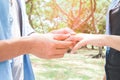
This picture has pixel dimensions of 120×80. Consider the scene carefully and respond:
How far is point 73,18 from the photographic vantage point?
240 centimetres

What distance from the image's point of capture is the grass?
122 inches

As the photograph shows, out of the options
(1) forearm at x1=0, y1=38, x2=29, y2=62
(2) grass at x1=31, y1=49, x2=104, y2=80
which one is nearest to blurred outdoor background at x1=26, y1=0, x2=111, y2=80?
(2) grass at x1=31, y1=49, x2=104, y2=80

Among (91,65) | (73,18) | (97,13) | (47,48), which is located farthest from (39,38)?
(91,65)

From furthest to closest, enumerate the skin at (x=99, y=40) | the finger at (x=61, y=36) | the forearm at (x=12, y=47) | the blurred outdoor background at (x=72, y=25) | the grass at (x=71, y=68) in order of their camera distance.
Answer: the grass at (x=71, y=68) → the blurred outdoor background at (x=72, y=25) → the skin at (x=99, y=40) → the finger at (x=61, y=36) → the forearm at (x=12, y=47)

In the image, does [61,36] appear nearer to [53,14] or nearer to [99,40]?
[99,40]

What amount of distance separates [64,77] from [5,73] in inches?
92.6

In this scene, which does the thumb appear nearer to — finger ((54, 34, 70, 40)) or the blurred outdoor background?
finger ((54, 34, 70, 40))

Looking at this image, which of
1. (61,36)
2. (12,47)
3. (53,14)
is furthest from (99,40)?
(53,14)

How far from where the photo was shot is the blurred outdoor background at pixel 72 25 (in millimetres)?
2471

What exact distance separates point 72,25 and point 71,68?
961 millimetres

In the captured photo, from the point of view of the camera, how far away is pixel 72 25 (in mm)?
2379

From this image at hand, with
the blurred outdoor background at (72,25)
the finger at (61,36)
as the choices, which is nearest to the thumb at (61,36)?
the finger at (61,36)

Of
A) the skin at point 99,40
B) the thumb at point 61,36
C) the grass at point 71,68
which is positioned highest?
the thumb at point 61,36

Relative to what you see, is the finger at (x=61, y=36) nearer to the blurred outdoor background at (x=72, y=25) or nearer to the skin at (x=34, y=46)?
the skin at (x=34, y=46)
